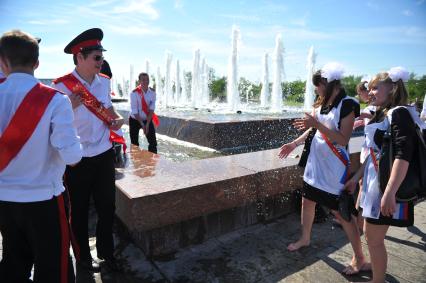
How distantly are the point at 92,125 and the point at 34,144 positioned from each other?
2.75 feet

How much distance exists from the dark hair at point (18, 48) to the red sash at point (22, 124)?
0.18 m

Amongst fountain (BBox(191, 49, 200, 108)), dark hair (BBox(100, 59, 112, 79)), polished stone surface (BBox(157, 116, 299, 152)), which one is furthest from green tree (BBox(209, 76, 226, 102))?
dark hair (BBox(100, 59, 112, 79))

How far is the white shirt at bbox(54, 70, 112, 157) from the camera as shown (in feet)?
8.13

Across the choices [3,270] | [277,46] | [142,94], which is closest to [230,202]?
[3,270]

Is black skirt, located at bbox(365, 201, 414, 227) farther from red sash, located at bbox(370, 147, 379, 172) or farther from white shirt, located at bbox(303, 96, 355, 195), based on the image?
white shirt, located at bbox(303, 96, 355, 195)

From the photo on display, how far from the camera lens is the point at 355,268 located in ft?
9.25

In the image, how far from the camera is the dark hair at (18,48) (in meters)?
1.66

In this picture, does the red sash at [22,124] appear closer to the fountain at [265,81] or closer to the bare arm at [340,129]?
the bare arm at [340,129]

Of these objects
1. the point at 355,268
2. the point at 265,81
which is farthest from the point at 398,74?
the point at 265,81

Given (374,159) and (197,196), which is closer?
(374,159)

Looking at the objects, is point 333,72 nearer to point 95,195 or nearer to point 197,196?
point 197,196

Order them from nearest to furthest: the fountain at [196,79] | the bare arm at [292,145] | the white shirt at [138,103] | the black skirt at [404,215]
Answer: the black skirt at [404,215] → the bare arm at [292,145] → the white shirt at [138,103] → the fountain at [196,79]

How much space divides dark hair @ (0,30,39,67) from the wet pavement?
1843 millimetres

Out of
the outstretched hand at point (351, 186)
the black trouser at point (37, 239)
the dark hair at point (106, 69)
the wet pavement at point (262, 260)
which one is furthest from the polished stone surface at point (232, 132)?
the black trouser at point (37, 239)
